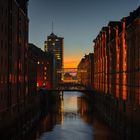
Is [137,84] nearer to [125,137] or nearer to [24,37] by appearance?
[125,137]

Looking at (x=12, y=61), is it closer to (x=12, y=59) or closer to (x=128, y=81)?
(x=12, y=59)

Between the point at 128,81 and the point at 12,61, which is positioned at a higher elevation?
the point at 12,61

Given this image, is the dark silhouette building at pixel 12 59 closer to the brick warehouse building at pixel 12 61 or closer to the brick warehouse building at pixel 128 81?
the brick warehouse building at pixel 12 61

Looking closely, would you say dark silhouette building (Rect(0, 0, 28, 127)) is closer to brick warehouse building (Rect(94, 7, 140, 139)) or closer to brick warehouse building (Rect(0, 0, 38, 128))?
brick warehouse building (Rect(0, 0, 38, 128))

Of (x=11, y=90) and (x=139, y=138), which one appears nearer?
(x=139, y=138)

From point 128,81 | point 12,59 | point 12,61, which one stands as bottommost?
point 128,81

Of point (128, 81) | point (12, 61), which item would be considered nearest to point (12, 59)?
point (12, 61)

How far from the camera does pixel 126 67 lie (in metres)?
82.0

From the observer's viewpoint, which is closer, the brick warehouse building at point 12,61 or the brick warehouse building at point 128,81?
the brick warehouse building at point 12,61

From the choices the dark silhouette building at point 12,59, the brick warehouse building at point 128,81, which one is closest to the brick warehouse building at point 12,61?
the dark silhouette building at point 12,59

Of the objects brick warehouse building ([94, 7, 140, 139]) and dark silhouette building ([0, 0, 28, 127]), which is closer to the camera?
dark silhouette building ([0, 0, 28, 127])

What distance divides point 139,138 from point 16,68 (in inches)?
1435

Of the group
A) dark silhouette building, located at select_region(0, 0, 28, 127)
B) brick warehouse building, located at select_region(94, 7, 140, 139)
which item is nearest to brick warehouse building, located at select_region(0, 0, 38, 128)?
dark silhouette building, located at select_region(0, 0, 28, 127)

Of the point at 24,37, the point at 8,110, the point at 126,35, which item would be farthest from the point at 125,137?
the point at 24,37
